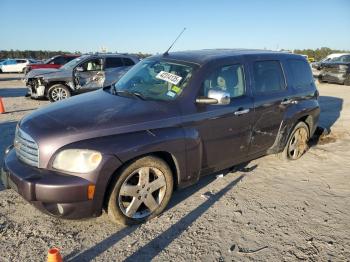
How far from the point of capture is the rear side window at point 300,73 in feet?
18.5

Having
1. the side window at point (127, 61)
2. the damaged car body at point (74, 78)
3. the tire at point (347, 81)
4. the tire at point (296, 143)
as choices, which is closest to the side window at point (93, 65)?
the damaged car body at point (74, 78)

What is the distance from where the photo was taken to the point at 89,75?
473 inches

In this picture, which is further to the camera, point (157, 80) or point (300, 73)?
point (300, 73)

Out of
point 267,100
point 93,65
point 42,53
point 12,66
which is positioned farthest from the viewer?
point 42,53

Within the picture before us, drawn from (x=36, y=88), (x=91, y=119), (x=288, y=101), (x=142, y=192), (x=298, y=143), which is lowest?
(x=142, y=192)

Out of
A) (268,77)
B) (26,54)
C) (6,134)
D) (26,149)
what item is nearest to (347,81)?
(268,77)

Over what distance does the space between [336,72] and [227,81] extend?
52.4 feet

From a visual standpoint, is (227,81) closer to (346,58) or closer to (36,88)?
(36,88)

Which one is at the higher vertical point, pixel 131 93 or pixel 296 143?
pixel 131 93

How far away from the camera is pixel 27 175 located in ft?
10.8

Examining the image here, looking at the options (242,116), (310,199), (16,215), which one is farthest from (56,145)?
(310,199)

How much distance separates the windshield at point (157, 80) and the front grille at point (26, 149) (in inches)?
54.0

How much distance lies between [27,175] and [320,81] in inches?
748

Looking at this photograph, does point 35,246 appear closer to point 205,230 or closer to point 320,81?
point 205,230
